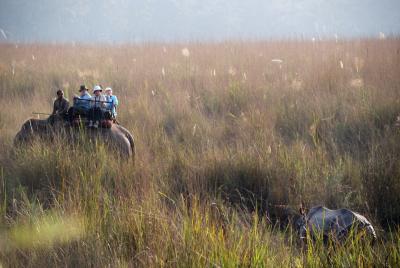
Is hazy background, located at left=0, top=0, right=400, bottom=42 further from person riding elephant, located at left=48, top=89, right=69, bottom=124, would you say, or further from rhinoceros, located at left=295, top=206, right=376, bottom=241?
rhinoceros, located at left=295, top=206, right=376, bottom=241

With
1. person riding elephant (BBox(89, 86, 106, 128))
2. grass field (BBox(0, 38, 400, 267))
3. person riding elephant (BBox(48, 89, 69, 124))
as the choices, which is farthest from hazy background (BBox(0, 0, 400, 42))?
person riding elephant (BBox(89, 86, 106, 128))

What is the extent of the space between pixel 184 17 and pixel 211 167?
115 ft

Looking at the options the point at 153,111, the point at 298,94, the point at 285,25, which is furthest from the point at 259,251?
the point at 285,25

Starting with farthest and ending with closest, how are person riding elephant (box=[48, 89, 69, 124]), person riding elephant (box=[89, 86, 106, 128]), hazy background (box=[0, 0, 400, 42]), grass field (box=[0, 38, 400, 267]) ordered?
hazy background (box=[0, 0, 400, 42])
person riding elephant (box=[48, 89, 69, 124])
person riding elephant (box=[89, 86, 106, 128])
grass field (box=[0, 38, 400, 267])

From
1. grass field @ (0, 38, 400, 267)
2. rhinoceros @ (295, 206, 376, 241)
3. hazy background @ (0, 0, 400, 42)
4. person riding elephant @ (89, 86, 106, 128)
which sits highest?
hazy background @ (0, 0, 400, 42)

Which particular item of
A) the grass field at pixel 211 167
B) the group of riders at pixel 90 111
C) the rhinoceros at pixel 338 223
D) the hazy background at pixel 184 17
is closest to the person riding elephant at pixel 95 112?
the group of riders at pixel 90 111

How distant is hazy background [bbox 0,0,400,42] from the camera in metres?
35.7

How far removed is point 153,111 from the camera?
6617mm

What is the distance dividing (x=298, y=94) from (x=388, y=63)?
7.67 ft

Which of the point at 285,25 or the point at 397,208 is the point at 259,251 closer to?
the point at 397,208

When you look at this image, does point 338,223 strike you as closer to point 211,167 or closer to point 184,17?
point 211,167

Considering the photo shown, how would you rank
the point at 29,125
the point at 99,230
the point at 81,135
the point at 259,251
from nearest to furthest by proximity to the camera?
the point at 259,251, the point at 99,230, the point at 81,135, the point at 29,125

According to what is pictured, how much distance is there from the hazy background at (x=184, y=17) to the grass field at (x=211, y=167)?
2540 cm

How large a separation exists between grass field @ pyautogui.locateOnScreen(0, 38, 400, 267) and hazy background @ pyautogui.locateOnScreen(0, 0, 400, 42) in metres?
25.4
